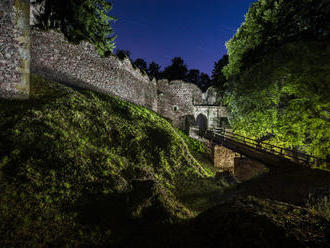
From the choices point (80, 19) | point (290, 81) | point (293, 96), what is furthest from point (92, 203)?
point (80, 19)

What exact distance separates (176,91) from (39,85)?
1593cm

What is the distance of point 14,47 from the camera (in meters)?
5.78

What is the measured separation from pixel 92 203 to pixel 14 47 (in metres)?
6.21

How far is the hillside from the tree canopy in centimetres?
470

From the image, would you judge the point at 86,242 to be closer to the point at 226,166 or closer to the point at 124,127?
the point at 124,127

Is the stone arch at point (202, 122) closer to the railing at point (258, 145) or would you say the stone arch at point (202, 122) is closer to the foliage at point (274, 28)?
the railing at point (258, 145)

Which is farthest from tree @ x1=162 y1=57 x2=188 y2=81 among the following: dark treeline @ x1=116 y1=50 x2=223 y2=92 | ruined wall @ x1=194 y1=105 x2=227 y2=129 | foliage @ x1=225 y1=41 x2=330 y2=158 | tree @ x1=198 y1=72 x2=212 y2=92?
foliage @ x1=225 y1=41 x2=330 y2=158

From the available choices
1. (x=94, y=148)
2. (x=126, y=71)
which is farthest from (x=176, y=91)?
(x=94, y=148)

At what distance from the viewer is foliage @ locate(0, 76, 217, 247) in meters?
3.06

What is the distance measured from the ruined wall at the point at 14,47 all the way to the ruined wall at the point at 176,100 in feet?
50.3

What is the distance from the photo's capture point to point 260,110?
8.09 meters

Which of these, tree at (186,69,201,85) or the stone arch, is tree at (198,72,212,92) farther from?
the stone arch

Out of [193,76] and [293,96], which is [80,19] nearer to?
[293,96]

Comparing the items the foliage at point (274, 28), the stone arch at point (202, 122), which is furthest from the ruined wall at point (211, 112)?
the foliage at point (274, 28)
